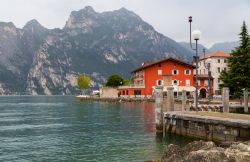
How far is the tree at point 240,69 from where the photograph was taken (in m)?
53.2

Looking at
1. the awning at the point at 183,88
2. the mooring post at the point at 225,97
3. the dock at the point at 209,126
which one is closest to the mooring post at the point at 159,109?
the dock at the point at 209,126

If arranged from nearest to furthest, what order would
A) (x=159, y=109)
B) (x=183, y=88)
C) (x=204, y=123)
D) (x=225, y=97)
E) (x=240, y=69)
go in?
(x=204, y=123) → (x=159, y=109) → (x=225, y=97) → (x=240, y=69) → (x=183, y=88)

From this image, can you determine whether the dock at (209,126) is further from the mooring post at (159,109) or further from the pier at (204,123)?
the mooring post at (159,109)

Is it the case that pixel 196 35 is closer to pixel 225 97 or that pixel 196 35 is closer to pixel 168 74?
pixel 225 97

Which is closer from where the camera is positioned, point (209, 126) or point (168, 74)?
point (209, 126)

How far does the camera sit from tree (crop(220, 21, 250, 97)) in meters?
53.2

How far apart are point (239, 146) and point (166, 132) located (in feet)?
50.5

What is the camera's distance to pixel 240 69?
178 ft

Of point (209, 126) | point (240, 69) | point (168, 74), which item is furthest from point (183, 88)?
point (209, 126)

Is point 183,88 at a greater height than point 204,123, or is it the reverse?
point 183,88

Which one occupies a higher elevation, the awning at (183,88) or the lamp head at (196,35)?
the lamp head at (196,35)

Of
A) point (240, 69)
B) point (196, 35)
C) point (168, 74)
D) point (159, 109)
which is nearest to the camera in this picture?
point (196, 35)

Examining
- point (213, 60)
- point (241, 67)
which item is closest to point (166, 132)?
point (241, 67)

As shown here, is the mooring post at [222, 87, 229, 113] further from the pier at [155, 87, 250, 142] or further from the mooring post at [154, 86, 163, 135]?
the mooring post at [154, 86, 163, 135]
